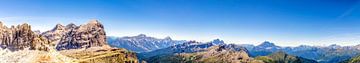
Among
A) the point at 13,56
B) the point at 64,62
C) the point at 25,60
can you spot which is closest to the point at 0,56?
the point at 13,56

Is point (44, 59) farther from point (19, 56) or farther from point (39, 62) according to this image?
point (19, 56)

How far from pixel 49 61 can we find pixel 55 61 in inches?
129

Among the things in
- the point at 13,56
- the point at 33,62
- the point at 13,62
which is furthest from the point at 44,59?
the point at 13,56

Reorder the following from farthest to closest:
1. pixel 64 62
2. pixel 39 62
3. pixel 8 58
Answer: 1. pixel 8 58
2. pixel 64 62
3. pixel 39 62

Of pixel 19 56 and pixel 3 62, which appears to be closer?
pixel 3 62

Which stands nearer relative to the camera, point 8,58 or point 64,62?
point 64,62

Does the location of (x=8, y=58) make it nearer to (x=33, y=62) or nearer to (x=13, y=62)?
(x=13, y=62)

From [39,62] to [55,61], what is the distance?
18.2 ft

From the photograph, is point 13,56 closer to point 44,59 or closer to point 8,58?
point 8,58

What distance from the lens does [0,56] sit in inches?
7170

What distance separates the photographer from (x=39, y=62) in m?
144

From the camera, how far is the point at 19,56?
18262 cm

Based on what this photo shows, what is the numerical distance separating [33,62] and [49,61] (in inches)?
330

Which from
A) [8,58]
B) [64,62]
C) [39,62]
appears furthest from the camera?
[8,58]
